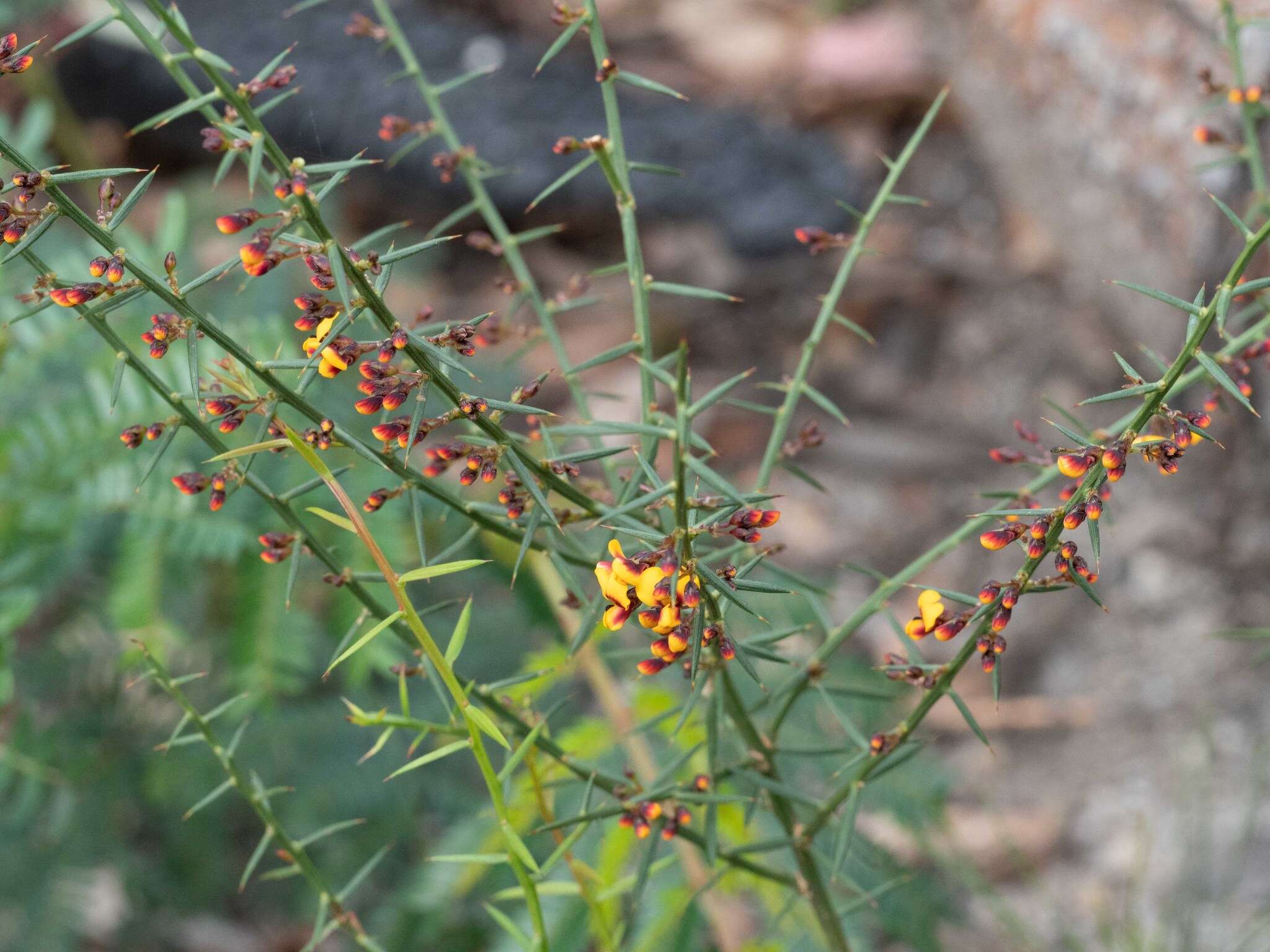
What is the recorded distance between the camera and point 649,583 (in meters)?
0.44

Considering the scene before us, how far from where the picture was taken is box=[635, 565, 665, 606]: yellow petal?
0.44 meters

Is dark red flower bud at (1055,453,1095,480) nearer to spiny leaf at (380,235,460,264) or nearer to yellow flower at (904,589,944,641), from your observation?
yellow flower at (904,589,944,641)

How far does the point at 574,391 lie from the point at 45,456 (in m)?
0.94

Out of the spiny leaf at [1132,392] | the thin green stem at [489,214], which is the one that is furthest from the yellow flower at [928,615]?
the thin green stem at [489,214]

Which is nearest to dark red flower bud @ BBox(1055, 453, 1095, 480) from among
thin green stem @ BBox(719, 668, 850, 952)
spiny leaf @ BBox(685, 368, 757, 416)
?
spiny leaf @ BBox(685, 368, 757, 416)

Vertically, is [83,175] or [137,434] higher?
[83,175]

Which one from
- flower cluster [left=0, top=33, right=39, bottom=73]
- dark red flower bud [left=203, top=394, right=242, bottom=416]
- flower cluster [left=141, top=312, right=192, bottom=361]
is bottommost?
dark red flower bud [left=203, top=394, right=242, bottom=416]

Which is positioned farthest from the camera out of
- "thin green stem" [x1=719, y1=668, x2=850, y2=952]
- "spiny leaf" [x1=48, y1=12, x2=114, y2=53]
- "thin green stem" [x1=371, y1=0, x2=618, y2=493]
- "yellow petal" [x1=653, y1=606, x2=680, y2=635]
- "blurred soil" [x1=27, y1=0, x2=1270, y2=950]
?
"blurred soil" [x1=27, y1=0, x2=1270, y2=950]

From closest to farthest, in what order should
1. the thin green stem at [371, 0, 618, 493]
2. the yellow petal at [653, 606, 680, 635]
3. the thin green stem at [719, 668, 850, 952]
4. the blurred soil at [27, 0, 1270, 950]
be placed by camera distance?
the yellow petal at [653, 606, 680, 635] < the thin green stem at [719, 668, 850, 952] < the thin green stem at [371, 0, 618, 493] < the blurred soil at [27, 0, 1270, 950]

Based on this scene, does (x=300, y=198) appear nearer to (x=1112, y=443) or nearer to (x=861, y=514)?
(x=1112, y=443)

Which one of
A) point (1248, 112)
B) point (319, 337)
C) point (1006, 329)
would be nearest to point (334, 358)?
point (319, 337)

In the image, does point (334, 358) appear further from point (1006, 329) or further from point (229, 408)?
point (1006, 329)

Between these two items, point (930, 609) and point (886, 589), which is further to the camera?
point (886, 589)

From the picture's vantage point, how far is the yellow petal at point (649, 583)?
44 cm
